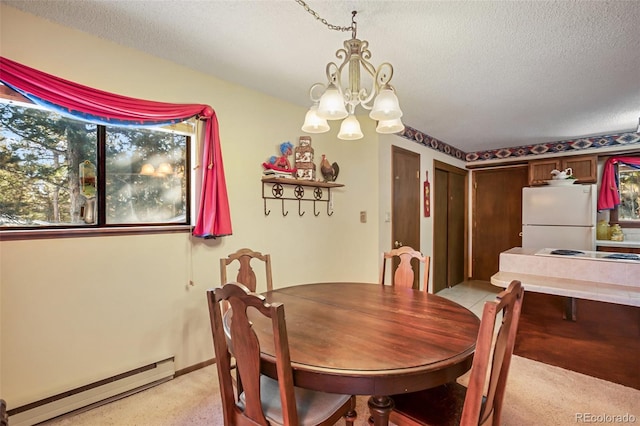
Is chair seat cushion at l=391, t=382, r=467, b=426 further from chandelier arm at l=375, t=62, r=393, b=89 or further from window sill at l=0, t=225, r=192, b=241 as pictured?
window sill at l=0, t=225, r=192, b=241

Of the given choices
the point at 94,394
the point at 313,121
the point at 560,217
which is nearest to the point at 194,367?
the point at 94,394

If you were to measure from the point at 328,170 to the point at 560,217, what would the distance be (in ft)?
10.4

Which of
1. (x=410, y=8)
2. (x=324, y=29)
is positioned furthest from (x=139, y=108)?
(x=410, y=8)

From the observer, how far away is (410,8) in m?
1.56

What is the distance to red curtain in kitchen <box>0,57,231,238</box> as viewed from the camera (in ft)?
5.10

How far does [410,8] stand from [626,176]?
4.47 meters

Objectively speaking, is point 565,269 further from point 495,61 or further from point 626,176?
point 626,176

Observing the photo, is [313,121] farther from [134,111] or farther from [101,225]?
[101,225]

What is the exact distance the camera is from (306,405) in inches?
47.7

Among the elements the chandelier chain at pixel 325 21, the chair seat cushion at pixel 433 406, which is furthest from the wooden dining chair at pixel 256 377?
the chandelier chain at pixel 325 21

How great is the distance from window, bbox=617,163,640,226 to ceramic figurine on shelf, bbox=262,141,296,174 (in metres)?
4.49

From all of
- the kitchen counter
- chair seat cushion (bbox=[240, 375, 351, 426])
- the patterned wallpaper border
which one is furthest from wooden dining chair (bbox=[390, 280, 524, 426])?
the patterned wallpaper border

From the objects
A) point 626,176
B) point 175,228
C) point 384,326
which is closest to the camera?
point 384,326

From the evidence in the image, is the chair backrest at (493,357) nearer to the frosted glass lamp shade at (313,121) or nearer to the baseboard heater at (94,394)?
the frosted glass lamp shade at (313,121)
